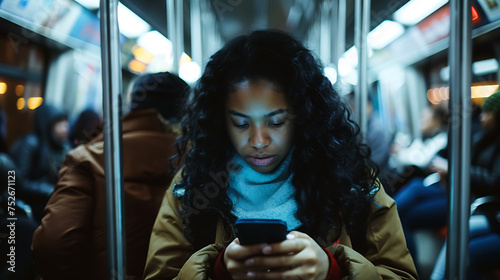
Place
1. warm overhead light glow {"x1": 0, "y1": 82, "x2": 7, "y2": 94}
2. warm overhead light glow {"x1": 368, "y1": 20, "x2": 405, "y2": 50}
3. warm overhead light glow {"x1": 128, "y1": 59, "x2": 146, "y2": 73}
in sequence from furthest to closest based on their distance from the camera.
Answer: warm overhead light glow {"x1": 128, "y1": 59, "x2": 146, "y2": 73} → warm overhead light glow {"x1": 368, "y1": 20, "x2": 405, "y2": 50} → warm overhead light glow {"x1": 0, "y1": 82, "x2": 7, "y2": 94}

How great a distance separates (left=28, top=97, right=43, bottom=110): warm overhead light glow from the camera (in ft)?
10.4

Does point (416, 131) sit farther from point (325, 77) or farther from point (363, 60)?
point (325, 77)

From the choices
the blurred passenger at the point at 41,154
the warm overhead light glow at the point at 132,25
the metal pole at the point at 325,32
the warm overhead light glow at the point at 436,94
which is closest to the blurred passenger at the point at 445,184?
the metal pole at the point at 325,32

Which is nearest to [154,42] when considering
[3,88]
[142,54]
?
[142,54]

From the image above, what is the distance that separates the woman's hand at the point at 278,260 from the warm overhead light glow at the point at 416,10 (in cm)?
320

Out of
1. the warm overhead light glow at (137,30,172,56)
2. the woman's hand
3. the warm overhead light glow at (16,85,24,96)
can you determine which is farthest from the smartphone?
the warm overhead light glow at (137,30,172,56)

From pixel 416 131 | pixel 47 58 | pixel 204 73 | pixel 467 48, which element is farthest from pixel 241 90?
pixel 416 131

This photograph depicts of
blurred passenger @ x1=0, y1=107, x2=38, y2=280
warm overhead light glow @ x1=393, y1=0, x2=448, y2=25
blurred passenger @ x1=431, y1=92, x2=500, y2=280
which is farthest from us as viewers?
warm overhead light glow @ x1=393, y1=0, x2=448, y2=25

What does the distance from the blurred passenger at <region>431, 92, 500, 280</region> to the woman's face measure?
3.40ft

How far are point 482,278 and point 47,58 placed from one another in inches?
151

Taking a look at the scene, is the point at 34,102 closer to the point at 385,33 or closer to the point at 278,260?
the point at 278,260

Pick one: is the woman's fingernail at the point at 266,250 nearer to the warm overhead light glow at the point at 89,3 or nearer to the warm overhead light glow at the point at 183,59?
the warm overhead light glow at the point at 183,59

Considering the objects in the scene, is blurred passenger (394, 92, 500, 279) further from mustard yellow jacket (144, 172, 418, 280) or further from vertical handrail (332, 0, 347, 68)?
vertical handrail (332, 0, 347, 68)

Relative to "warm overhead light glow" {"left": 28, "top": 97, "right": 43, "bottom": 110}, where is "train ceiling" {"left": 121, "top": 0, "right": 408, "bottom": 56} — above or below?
above
